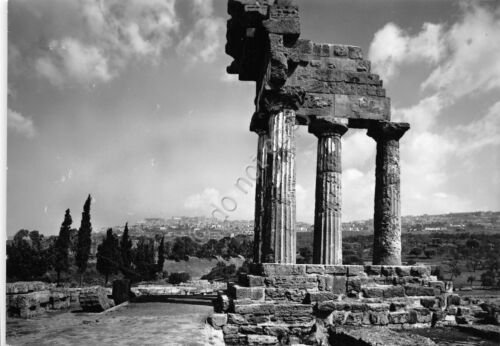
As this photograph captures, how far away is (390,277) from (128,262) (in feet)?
135

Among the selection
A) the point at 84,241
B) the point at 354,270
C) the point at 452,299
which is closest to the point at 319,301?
the point at 354,270

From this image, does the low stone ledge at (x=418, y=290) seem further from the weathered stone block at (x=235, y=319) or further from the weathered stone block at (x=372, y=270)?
the weathered stone block at (x=235, y=319)

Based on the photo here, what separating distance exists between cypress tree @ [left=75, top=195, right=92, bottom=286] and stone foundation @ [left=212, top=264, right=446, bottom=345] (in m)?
32.1

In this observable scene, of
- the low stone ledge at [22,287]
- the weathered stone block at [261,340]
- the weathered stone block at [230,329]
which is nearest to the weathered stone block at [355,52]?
the weathered stone block at [261,340]

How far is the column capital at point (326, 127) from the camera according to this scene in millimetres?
14180

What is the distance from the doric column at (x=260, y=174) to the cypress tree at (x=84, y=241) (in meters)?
29.7

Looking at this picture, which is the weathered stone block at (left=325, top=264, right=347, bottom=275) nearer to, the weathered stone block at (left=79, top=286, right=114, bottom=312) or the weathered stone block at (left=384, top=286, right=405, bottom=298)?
the weathered stone block at (left=384, top=286, right=405, bottom=298)

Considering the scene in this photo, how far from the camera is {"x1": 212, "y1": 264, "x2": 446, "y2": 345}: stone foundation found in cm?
1023

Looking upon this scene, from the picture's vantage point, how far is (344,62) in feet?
47.7

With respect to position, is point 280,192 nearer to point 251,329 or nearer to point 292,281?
point 292,281

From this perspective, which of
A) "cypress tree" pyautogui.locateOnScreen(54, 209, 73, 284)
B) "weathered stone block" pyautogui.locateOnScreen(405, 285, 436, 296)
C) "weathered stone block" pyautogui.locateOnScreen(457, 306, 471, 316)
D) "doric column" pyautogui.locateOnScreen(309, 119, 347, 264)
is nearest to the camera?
"weathered stone block" pyautogui.locateOnScreen(457, 306, 471, 316)

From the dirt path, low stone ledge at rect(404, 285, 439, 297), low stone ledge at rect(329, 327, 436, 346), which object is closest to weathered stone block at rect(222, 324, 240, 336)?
the dirt path

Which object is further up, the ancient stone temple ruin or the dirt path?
the ancient stone temple ruin

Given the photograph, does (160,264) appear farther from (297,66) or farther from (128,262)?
(297,66)
